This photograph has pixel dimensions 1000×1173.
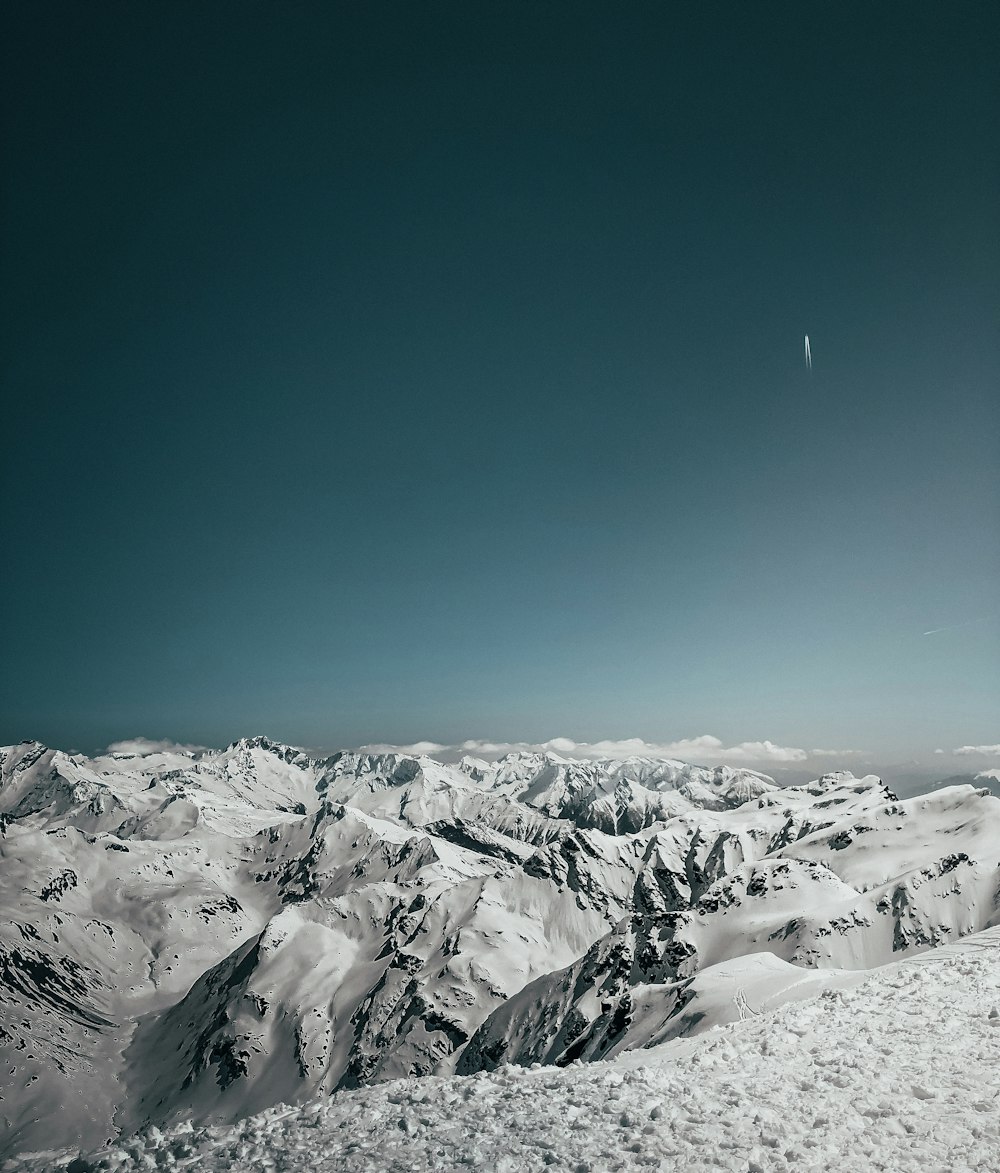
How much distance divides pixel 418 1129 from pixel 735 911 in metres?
185

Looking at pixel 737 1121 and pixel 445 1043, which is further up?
pixel 737 1121

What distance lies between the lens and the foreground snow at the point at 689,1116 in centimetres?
1132

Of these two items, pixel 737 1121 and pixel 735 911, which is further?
pixel 735 911

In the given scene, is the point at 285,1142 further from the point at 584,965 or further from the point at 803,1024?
the point at 584,965

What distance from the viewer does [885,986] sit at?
2198cm

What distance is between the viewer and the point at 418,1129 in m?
13.3

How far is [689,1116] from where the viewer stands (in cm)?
1273

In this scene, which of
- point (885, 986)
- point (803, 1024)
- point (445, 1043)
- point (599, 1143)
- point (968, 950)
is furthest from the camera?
point (445, 1043)

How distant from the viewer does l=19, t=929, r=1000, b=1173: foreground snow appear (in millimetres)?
11320

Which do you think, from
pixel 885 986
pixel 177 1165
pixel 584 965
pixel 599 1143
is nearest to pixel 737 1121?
pixel 599 1143

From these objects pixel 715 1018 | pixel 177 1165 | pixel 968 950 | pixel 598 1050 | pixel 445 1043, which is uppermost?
pixel 177 1165

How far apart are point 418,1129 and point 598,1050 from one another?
7049 centimetres

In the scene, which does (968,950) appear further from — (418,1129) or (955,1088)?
(418,1129)

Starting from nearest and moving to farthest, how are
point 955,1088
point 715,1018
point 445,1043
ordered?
point 955,1088 < point 715,1018 < point 445,1043
